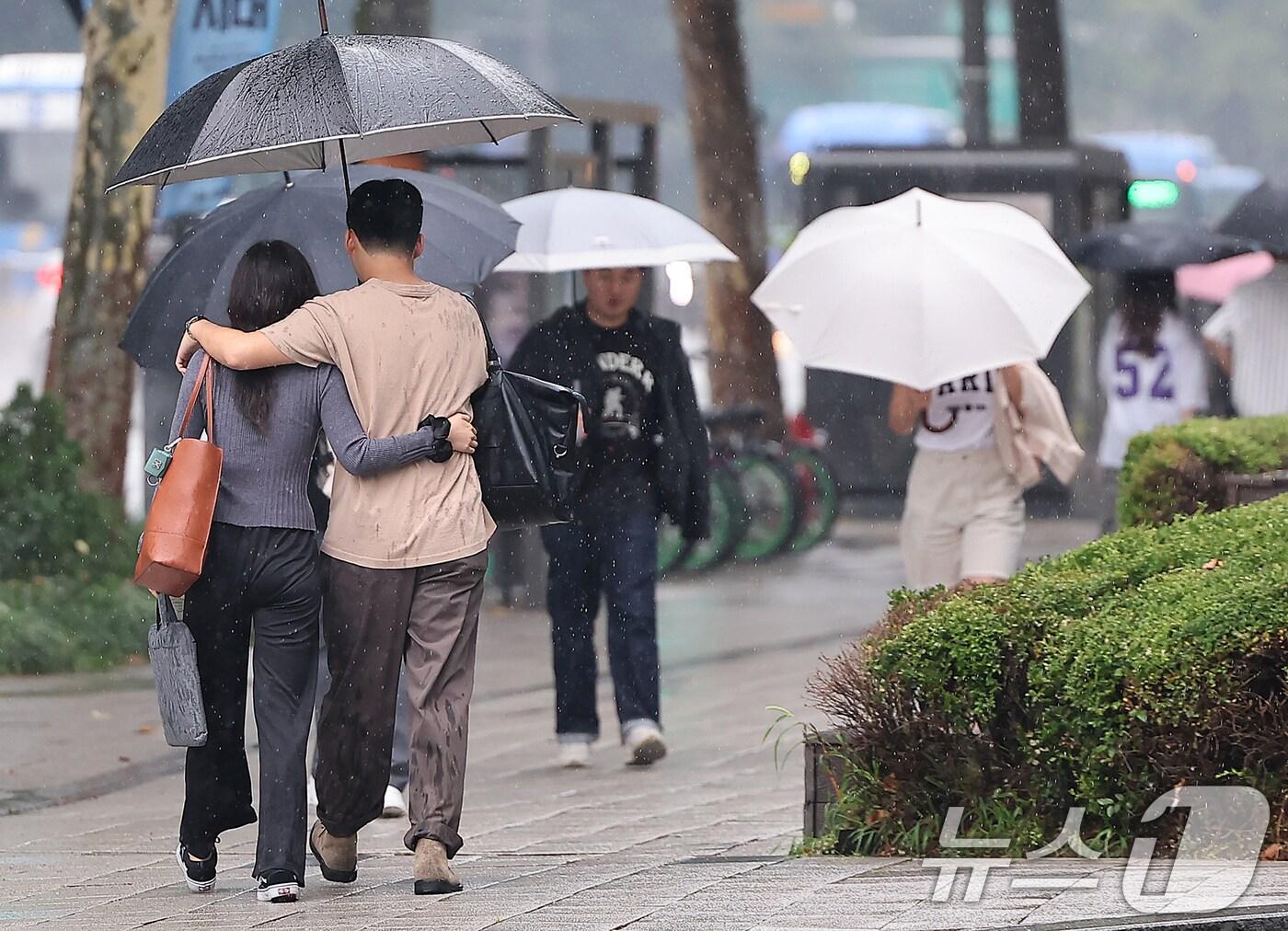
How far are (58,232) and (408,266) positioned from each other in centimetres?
3239

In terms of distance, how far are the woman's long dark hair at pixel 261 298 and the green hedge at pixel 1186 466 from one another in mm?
3587

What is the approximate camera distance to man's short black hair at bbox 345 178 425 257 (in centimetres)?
598

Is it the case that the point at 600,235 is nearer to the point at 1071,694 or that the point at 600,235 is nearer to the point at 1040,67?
the point at 1071,694

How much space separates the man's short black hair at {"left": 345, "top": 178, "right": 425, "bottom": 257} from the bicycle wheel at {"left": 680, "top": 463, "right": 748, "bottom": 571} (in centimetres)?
1015

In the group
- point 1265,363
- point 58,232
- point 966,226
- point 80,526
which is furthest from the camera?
point 58,232

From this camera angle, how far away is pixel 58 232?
37.1 metres

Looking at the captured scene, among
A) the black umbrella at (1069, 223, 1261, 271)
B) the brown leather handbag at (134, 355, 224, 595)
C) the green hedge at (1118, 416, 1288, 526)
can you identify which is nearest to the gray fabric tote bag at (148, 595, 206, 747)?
the brown leather handbag at (134, 355, 224, 595)

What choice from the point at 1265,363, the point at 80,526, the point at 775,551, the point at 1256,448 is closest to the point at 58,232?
the point at 775,551

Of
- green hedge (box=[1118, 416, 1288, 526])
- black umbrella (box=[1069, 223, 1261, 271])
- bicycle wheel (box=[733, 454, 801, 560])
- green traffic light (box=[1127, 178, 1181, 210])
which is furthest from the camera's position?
green traffic light (box=[1127, 178, 1181, 210])

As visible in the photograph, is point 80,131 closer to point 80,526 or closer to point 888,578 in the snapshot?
point 80,526

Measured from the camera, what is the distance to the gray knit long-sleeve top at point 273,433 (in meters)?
5.88

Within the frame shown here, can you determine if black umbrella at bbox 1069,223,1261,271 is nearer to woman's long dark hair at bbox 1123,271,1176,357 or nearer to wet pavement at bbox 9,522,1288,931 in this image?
woman's long dark hair at bbox 1123,271,1176,357

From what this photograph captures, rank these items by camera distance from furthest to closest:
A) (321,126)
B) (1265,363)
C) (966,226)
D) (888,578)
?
(888,578), (1265,363), (966,226), (321,126)

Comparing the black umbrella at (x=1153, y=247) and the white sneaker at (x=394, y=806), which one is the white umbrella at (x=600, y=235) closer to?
the white sneaker at (x=394, y=806)
